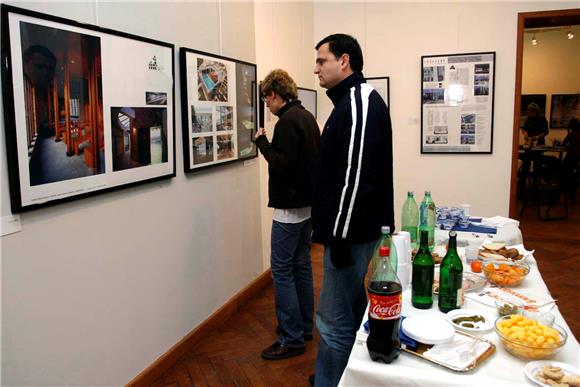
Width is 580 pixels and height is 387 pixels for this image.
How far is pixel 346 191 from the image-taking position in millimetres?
1769

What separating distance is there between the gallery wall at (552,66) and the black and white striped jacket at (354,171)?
823cm

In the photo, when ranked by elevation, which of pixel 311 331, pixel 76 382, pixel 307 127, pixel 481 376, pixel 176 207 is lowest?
pixel 311 331

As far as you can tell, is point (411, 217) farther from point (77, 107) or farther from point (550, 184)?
point (550, 184)

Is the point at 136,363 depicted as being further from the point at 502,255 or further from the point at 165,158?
the point at 502,255

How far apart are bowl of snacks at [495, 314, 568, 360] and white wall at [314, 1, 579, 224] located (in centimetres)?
365

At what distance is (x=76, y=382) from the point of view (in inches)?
77.9

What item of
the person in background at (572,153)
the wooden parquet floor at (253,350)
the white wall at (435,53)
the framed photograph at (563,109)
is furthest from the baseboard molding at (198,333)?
the framed photograph at (563,109)

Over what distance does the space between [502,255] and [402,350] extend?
0.94m

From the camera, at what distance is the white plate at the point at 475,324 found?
141 centimetres

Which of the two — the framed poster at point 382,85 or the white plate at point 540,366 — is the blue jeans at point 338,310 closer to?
the white plate at point 540,366

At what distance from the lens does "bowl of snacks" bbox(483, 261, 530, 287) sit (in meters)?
1.78

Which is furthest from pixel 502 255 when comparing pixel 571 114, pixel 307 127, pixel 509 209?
pixel 571 114

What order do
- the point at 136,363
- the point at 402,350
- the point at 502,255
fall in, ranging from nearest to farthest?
the point at 402,350, the point at 502,255, the point at 136,363

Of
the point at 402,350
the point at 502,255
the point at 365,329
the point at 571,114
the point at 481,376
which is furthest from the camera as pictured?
the point at 571,114
